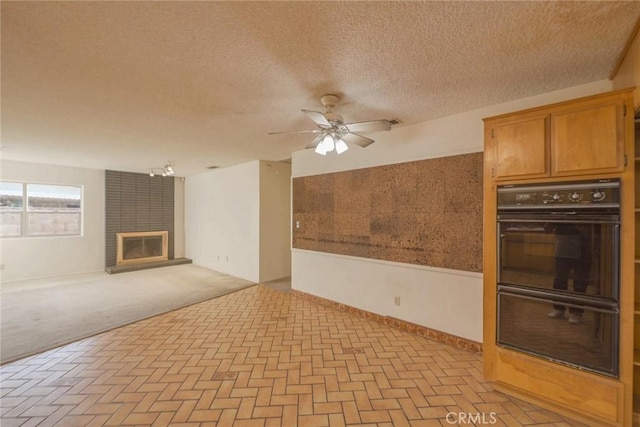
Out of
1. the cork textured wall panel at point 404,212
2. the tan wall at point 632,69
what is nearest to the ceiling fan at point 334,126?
the cork textured wall panel at point 404,212

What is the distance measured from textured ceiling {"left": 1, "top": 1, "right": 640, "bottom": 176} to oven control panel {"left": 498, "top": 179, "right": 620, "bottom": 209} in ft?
2.91

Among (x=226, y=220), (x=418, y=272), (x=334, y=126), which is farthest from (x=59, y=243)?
(x=418, y=272)

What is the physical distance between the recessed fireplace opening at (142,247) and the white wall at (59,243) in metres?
0.39

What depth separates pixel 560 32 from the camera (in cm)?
156

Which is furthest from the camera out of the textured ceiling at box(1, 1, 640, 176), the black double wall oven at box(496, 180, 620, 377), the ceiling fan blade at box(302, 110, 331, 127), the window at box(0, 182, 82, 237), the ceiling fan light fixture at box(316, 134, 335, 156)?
the window at box(0, 182, 82, 237)

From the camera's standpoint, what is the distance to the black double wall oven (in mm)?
1692

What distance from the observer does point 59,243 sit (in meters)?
5.86

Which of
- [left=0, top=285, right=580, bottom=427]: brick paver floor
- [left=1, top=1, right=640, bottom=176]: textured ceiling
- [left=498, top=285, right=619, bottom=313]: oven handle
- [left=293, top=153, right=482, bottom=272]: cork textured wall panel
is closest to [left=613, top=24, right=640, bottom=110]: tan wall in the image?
[left=1, top=1, right=640, bottom=176]: textured ceiling

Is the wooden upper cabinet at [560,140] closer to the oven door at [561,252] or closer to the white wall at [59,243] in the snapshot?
the oven door at [561,252]

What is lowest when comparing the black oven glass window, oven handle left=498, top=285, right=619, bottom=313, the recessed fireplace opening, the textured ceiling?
the recessed fireplace opening

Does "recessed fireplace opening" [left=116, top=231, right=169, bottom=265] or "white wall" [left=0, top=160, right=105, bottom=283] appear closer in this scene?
"white wall" [left=0, top=160, right=105, bottom=283]

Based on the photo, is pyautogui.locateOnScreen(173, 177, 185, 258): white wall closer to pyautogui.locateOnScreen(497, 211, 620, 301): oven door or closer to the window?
the window

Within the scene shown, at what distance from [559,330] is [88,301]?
5991mm

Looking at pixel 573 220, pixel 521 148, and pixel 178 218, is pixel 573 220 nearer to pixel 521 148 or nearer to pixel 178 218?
pixel 521 148
